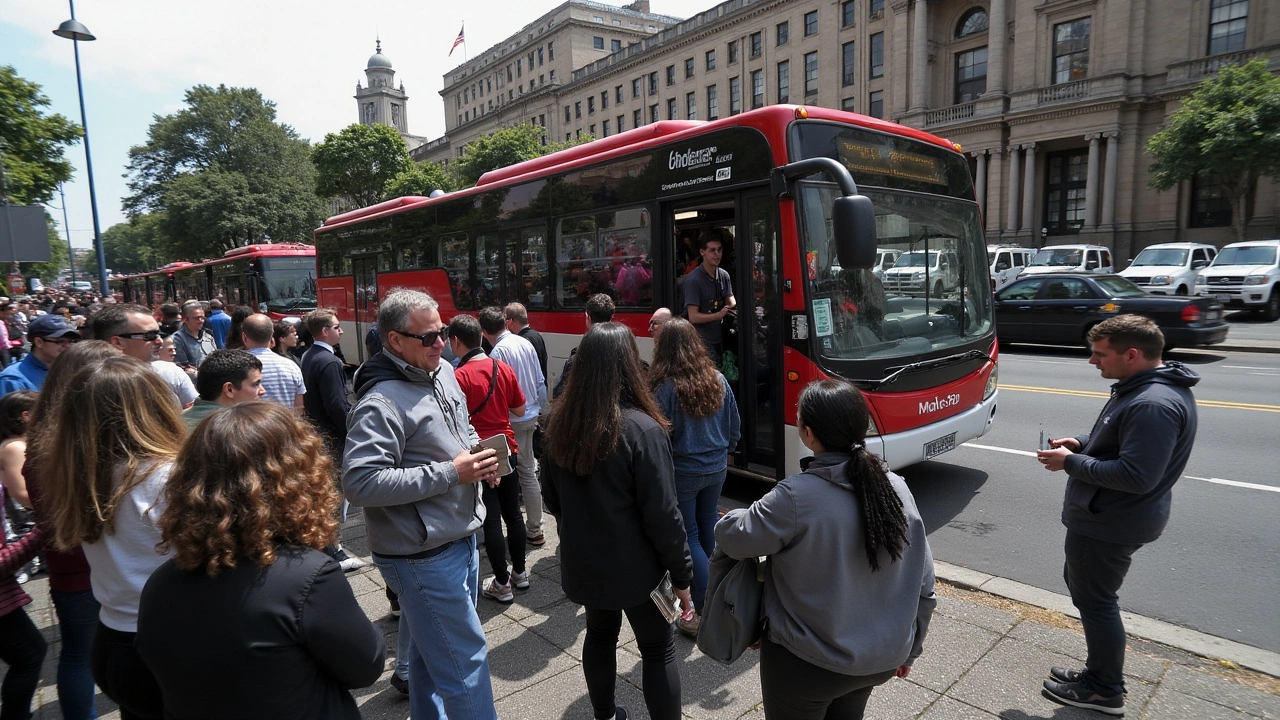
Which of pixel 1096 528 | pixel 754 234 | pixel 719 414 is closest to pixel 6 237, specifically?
pixel 754 234

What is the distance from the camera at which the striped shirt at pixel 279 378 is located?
482 centimetres

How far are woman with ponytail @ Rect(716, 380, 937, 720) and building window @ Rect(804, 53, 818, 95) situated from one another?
168ft

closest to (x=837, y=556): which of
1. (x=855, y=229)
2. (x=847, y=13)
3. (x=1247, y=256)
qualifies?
(x=855, y=229)

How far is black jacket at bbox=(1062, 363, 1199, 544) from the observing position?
2.88m

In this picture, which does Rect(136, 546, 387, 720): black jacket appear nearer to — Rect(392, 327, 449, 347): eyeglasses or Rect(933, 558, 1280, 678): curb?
Rect(392, 327, 449, 347): eyeglasses

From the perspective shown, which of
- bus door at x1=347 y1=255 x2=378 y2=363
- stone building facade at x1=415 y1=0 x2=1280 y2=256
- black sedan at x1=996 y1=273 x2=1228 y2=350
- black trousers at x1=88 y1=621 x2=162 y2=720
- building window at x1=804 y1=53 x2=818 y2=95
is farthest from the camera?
building window at x1=804 y1=53 x2=818 y2=95

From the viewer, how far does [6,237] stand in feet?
31.1

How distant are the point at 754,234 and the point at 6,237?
10.4 m

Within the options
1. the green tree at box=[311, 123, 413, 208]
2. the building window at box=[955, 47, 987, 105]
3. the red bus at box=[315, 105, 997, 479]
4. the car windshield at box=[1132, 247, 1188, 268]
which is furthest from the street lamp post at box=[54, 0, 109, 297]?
the building window at box=[955, 47, 987, 105]

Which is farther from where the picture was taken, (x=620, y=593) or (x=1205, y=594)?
(x=1205, y=594)

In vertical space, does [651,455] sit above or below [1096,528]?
above

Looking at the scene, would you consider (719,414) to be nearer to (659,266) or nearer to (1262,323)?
(659,266)

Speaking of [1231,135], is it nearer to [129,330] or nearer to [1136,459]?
[1136,459]

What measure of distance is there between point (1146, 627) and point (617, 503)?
3.35 m
